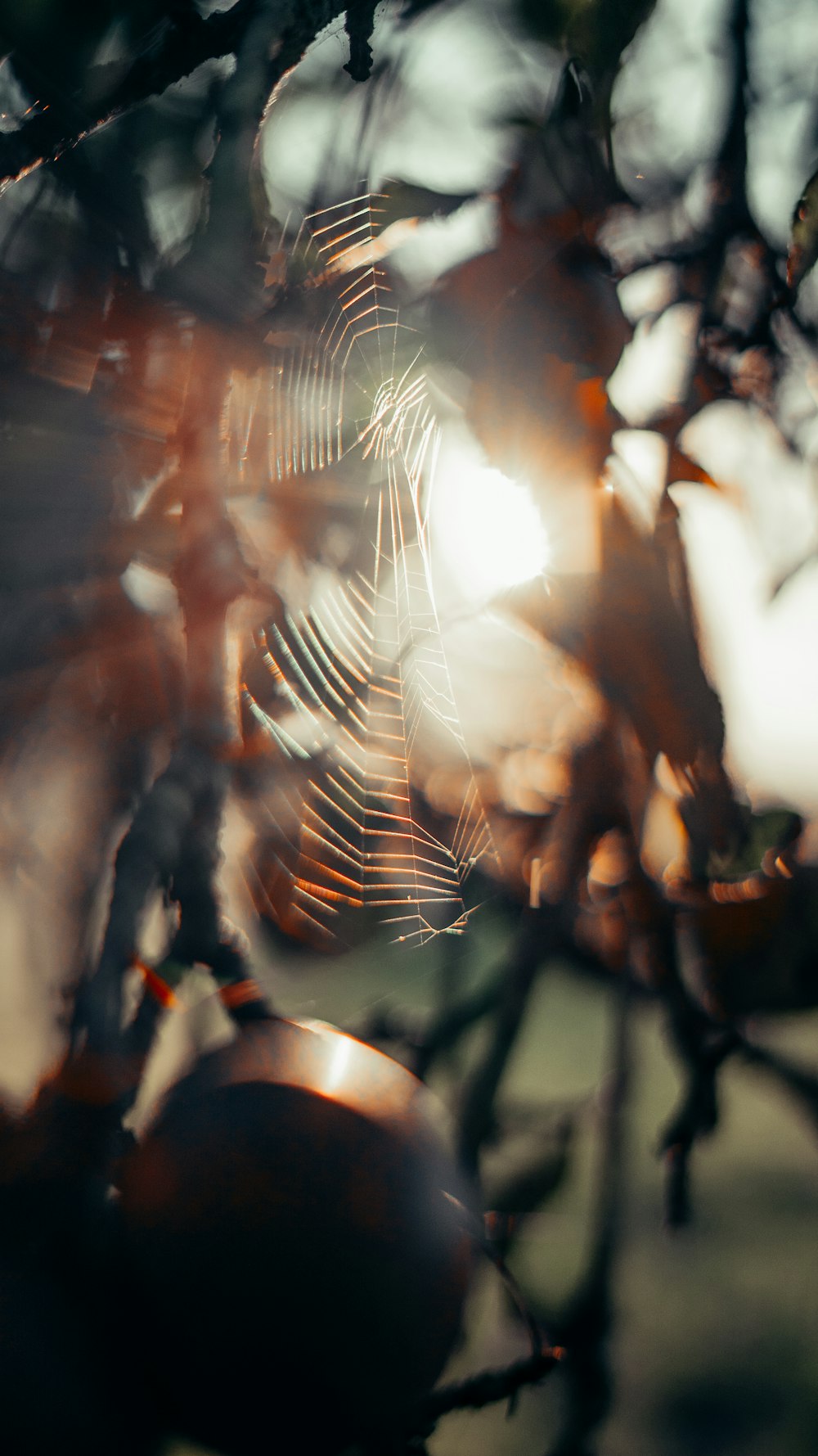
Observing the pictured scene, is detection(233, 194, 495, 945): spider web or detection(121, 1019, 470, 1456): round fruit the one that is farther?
detection(233, 194, 495, 945): spider web

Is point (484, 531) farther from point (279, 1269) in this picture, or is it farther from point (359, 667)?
point (279, 1269)

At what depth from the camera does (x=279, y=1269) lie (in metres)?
0.26

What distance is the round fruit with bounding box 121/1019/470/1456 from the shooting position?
26cm

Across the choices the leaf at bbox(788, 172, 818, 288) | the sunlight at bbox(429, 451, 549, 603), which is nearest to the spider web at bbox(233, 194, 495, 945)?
the sunlight at bbox(429, 451, 549, 603)

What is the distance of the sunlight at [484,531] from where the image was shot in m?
0.41

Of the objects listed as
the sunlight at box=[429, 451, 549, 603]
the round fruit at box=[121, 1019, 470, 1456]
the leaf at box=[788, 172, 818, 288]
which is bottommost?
the round fruit at box=[121, 1019, 470, 1456]

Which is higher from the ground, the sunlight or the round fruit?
the sunlight

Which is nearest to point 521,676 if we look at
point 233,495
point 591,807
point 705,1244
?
point 591,807

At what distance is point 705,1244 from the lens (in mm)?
380

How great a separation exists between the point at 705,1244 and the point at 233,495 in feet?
1.42

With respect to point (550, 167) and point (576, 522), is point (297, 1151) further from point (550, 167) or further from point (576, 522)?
point (550, 167)

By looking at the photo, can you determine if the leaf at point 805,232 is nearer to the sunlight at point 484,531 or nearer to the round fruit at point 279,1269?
the sunlight at point 484,531

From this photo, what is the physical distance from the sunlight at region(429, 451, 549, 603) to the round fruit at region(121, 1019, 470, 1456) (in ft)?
0.88

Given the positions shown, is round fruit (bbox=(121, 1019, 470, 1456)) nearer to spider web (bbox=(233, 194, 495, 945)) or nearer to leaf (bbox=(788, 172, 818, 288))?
spider web (bbox=(233, 194, 495, 945))
